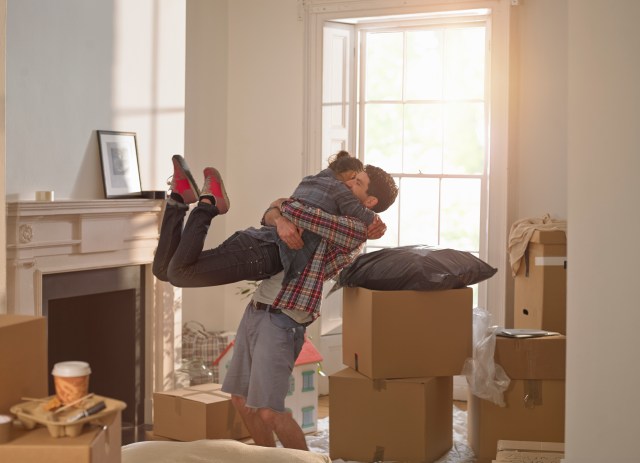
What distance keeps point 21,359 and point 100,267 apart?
7.68 feet

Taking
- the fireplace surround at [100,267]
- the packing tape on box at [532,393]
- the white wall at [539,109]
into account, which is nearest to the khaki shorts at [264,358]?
the fireplace surround at [100,267]

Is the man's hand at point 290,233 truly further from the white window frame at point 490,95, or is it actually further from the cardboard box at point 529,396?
the white window frame at point 490,95

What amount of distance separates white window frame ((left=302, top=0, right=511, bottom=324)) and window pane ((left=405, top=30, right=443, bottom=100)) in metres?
0.21

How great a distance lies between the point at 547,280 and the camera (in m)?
4.00

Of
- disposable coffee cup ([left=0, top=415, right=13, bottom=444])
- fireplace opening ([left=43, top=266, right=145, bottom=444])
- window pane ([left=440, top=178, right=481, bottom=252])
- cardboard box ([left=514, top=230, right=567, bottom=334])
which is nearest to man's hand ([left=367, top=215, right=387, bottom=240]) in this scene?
cardboard box ([left=514, top=230, right=567, bottom=334])

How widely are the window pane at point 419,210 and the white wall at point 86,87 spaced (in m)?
1.48

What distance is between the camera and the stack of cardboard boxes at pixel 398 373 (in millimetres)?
3734

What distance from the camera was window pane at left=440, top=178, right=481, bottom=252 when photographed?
525cm

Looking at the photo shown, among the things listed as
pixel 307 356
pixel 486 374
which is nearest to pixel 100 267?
pixel 307 356

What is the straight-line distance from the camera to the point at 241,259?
3148 millimetres

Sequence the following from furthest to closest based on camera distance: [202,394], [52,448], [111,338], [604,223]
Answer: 1. [111,338]
2. [202,394]
3. [604,223]
4. [52,448]

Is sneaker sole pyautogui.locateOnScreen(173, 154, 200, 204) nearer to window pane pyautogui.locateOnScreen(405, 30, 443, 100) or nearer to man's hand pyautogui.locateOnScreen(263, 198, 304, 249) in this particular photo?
man's hand pyautogui.locateOnScreen(263, 198, 304, 249)

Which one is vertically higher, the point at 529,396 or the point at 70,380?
the point at 70,380

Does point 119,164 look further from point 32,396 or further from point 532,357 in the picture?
point 32,396
